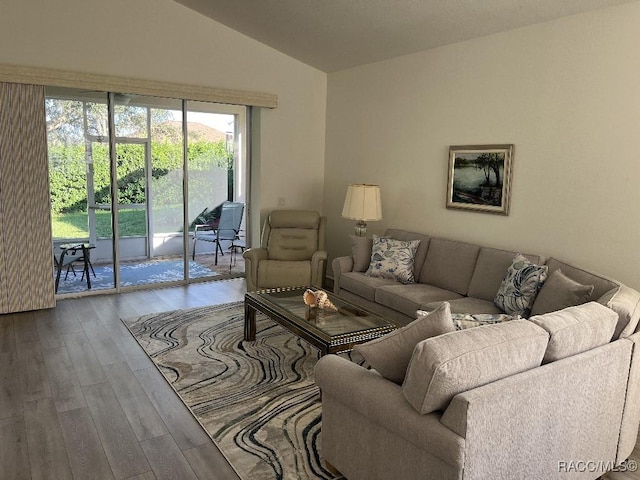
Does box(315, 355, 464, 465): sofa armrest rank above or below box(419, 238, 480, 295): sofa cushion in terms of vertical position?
A: below

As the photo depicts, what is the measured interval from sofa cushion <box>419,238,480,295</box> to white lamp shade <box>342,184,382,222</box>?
75cm

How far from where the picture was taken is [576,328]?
7.23 feet

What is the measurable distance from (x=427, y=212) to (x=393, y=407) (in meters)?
3.41

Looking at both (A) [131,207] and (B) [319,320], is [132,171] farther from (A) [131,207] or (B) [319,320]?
(B) [319,320]

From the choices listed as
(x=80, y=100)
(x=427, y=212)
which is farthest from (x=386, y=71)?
(x=80, y=100)

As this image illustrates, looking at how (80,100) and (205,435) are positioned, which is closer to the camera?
(205,435)

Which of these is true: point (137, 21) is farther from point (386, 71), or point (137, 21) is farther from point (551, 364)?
point (551, 364)

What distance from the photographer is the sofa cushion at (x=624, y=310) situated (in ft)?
8.10

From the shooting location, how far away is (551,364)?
2074mm

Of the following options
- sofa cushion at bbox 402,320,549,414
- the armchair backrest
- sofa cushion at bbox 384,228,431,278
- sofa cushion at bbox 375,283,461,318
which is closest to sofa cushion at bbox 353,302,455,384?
sofa cushion at bbox 402,320,549,414

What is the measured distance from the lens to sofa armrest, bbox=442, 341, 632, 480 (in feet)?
5.83

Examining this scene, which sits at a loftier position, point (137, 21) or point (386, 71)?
point (137, 21)

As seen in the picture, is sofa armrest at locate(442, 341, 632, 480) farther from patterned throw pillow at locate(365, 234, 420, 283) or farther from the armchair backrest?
the armchair backrest

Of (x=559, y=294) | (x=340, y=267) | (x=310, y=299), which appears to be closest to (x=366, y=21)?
(x=340, y=267)
